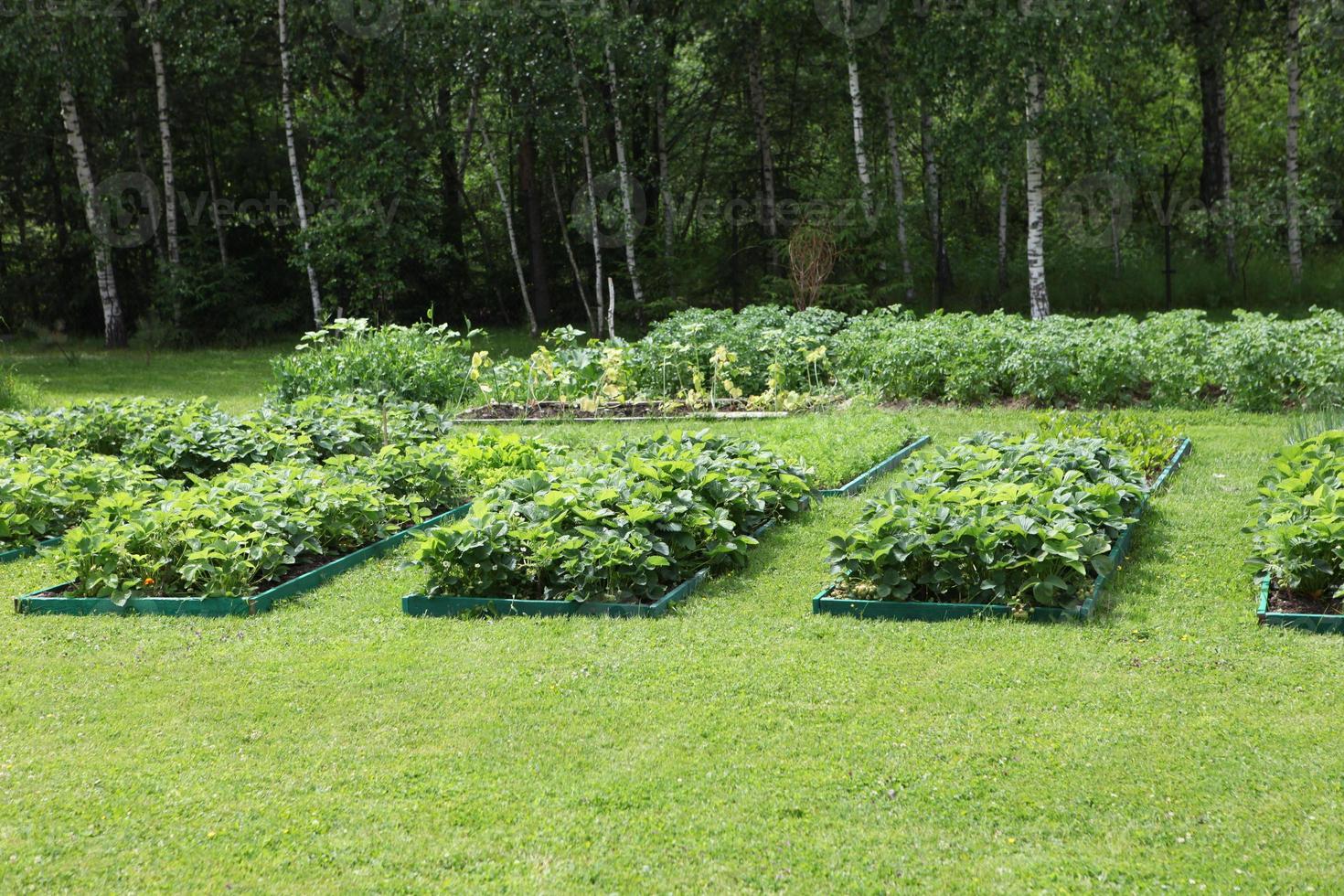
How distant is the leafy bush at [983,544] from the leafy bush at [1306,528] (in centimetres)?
62

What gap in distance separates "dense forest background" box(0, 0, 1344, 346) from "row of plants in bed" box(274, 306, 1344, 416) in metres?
4.93

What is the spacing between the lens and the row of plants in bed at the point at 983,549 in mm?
4934

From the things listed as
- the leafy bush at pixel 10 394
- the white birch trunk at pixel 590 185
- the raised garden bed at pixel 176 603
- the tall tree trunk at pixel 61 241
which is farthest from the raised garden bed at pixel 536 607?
the tall tree trunk at pixel 61 241

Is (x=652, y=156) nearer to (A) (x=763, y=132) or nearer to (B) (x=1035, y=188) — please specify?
(A) (x=763, y=132)

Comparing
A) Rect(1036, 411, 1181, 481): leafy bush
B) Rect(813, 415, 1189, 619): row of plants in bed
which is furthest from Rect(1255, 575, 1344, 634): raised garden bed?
Rect(1036, 411, 1181, 481): leafy bush

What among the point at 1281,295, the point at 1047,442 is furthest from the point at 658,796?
the point at 1281,295

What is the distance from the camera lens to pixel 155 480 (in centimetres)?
702

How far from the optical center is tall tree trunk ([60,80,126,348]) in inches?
776

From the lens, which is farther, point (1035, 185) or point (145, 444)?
point (1035, 185)

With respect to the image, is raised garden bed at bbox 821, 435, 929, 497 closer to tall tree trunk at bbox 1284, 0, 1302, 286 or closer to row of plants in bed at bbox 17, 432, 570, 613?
row of plants in bed at bbox 17, 432, 570, 613

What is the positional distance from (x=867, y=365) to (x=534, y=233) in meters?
11.9

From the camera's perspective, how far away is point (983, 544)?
4965mm
